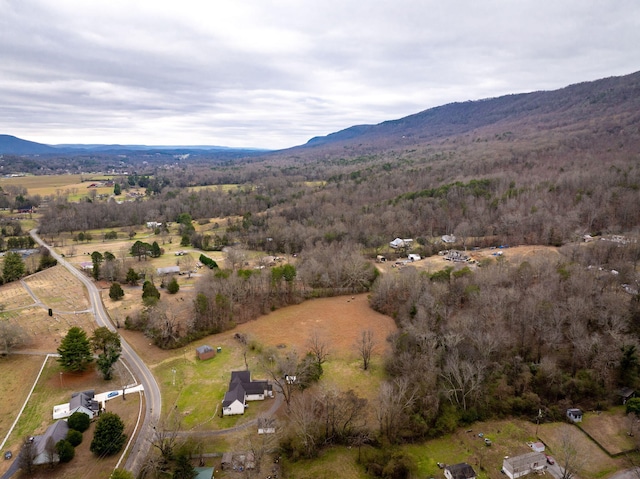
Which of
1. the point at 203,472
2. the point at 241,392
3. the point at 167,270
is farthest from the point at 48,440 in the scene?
the point at 167,270

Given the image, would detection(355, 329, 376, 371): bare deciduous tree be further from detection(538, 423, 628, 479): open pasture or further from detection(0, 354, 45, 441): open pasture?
detection(0, 354, 45, 441): open pasture

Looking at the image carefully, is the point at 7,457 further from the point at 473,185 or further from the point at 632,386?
the point at 473,185

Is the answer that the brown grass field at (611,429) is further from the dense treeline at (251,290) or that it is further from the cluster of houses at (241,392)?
the dense treeline at (251,290)

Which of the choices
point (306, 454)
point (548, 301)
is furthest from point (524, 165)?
point (306, 454)

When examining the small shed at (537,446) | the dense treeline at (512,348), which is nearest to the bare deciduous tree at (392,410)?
the dense treeline at (512,348)

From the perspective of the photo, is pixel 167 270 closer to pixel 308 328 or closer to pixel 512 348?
pixel 308 328

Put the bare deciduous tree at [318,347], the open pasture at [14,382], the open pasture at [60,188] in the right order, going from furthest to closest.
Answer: the open pasture at [60,188]
the bare deciduous tree at [318,347]
the open pasture at [14,382]

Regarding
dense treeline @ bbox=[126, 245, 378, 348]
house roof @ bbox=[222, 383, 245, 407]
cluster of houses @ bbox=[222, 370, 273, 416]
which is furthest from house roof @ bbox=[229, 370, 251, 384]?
dense treeline @ bbox=[126, 245, 378, 348]
